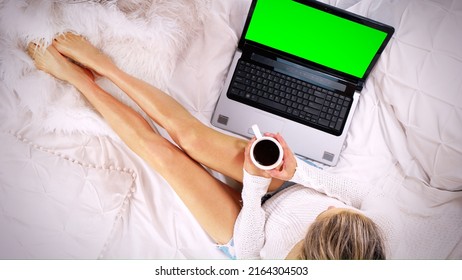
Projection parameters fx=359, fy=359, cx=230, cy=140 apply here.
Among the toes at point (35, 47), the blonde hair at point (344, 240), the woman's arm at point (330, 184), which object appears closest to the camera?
the blonde hair at point (344, 240)

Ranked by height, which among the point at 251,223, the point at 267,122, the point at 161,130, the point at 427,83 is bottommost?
the point at 251,223

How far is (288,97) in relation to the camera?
97 cm

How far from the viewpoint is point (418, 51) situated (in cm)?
89

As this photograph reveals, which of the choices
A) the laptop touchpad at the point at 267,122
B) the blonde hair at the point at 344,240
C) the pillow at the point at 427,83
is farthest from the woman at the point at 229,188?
the pillow at the point at 427,83

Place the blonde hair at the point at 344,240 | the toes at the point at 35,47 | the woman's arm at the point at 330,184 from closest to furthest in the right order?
1. the blonde hair at the point at 344,240
2. the woman's arm at the point at 330,184
3. the toes at the point at 35,47

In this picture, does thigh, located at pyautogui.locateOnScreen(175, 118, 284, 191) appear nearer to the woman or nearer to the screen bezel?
the woman

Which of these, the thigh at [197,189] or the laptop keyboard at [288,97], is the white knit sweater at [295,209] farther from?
the laptop keyboard at [288,97]

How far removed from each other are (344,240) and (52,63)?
2.65ft

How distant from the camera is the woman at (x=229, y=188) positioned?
71 cm

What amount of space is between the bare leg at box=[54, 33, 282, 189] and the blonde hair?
0.68 ft

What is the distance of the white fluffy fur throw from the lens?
888 millimetres

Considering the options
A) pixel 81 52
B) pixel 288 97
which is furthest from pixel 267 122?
pixel 81 52

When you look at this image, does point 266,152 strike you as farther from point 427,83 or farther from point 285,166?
point 427,83

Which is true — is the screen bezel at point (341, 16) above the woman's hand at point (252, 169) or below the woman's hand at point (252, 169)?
above
